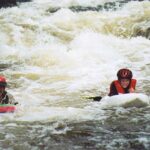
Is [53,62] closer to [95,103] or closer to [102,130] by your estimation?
[95,103]

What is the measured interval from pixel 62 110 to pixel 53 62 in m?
4.30

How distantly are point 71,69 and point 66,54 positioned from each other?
138cm

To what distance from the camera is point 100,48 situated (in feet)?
39.8

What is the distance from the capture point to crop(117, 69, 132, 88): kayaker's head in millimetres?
6746

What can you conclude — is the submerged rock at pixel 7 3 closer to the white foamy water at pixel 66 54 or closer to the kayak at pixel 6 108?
the white foamy water at pixel 66 54

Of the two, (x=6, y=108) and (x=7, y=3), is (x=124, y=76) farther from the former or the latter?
(x=7, y=3)

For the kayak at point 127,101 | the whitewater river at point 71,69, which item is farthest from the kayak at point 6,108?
the kayak at point 127,101

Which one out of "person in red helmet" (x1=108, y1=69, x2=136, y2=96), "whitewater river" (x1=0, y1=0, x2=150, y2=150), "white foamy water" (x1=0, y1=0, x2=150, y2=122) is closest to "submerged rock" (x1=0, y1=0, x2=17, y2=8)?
"whitewater river" (x1=0, y1=0, x2=150, y2=150)

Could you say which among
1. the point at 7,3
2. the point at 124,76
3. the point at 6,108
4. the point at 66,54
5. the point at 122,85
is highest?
the point at 7,3

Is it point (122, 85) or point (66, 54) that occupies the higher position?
point (66, 54)

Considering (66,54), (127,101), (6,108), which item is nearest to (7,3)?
(66,54)

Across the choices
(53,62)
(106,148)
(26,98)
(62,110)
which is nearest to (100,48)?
(53,62)

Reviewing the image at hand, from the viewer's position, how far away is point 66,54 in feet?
37.9

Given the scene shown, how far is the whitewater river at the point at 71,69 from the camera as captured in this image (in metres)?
5.45
